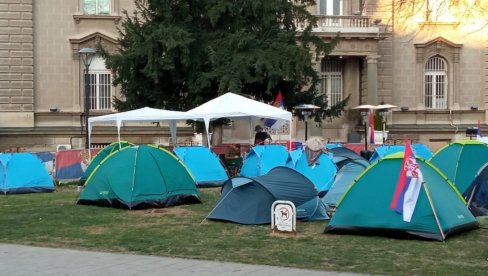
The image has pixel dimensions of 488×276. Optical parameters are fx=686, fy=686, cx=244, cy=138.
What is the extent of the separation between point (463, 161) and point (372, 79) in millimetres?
20592

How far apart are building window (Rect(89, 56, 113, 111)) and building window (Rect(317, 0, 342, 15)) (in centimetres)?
1155

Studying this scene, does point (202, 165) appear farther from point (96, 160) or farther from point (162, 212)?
point (162, 212)

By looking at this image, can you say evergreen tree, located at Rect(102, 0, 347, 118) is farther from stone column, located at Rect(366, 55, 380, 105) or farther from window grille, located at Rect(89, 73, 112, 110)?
stone column, located at Rect(366, 55, 380, 105)

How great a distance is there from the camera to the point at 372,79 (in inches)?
1384

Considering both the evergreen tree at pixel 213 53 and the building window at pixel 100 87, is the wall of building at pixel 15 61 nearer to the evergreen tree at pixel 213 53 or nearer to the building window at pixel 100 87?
the building window at pixel 100 87

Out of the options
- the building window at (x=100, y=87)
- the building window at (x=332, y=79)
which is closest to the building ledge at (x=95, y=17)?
the building window at (x=100, y=87)

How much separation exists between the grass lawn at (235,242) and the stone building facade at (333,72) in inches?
766

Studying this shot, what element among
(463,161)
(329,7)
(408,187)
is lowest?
(408,187)

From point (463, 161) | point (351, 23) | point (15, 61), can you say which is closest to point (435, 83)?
point (351, 23)

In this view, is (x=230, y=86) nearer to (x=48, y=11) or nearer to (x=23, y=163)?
(x=23, y=163)

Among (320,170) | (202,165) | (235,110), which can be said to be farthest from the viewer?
(202,165)

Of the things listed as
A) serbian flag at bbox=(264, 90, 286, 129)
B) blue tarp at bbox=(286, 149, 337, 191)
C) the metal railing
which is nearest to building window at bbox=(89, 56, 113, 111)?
the metal railing

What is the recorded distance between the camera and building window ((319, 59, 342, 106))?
36719mm

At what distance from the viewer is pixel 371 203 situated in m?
11.0
